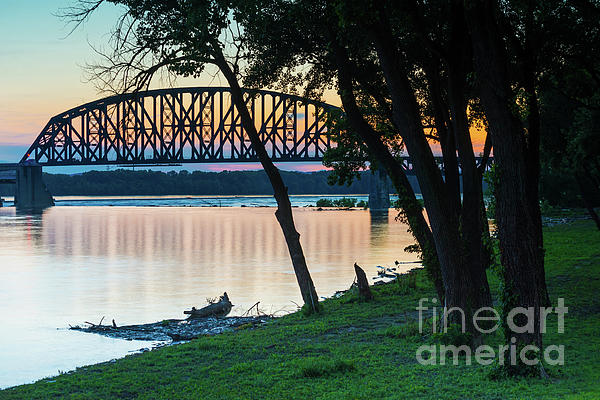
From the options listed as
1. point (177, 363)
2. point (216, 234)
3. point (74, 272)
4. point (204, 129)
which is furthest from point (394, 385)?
point (204, 129)

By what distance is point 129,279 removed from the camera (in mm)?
42031

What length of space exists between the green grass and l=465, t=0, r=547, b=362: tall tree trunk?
49.7 inches

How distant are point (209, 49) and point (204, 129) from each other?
594ft

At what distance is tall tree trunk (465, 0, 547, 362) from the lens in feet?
42.2

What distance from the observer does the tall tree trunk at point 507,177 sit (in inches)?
507

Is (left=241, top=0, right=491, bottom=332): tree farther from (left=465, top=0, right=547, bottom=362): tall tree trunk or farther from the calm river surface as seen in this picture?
the calm river surface

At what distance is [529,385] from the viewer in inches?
492

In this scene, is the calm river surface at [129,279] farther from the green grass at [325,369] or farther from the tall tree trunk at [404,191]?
the tall tree trunk at [404,191]

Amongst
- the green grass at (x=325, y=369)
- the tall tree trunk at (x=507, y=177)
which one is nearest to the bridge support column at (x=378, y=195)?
the green grass at (x=325, y=369)

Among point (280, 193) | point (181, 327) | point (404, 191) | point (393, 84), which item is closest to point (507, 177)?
point (393, 84)

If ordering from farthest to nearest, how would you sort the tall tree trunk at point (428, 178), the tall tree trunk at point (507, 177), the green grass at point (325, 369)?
the tall tree trunk at point (428, 178)
the tall tree trunk at point (507, 177)
the green grass at point (325, 369)

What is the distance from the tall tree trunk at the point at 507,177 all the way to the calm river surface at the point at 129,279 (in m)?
11.5

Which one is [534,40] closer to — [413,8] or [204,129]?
[413,8]

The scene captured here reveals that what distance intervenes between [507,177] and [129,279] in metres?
32.3
